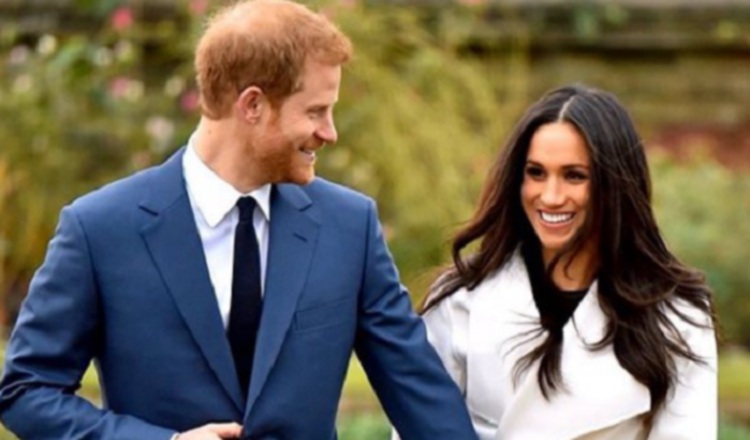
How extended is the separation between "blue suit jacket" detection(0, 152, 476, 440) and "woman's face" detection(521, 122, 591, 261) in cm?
47

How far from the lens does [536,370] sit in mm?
5883

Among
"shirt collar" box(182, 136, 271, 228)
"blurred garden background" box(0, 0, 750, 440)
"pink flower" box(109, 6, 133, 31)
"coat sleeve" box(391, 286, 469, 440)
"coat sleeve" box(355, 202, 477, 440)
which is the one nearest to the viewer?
"shirt collar" box(182, 136, 271, 228)

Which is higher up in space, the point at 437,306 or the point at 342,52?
the point at 342,52

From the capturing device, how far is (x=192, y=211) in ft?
18.5

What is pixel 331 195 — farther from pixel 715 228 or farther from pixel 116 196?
pixel 715 228

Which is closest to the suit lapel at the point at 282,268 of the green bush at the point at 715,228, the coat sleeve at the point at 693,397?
the coat sleeve at the point at 693,397

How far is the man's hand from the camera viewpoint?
5.52m

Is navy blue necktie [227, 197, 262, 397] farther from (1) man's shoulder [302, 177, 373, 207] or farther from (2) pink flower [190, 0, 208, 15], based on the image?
(2) pink flower [190, 0, 208, 15]

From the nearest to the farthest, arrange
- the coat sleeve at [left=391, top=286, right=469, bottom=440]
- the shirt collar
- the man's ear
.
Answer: the man's ear
the shirt collar
the coat sleeve at [left=391, top=286, right=469, bottom=440]

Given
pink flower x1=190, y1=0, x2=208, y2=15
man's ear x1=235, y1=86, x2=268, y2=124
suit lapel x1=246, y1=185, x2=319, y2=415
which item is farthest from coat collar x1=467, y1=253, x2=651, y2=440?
pink flower x1=190, y1=0, x2=208, y2=15

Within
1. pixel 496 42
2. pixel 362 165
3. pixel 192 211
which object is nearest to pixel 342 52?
pixel 192 211

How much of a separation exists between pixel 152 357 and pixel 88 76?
7.79 m

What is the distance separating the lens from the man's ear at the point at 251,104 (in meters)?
5.50

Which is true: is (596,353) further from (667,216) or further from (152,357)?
(667,216)
